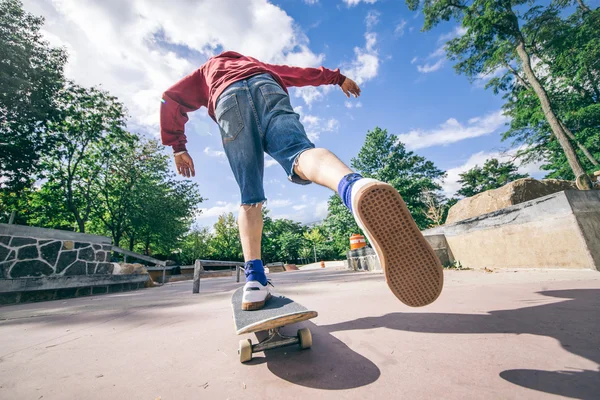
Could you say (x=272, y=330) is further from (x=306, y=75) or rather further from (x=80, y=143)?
(x=80, y=143)

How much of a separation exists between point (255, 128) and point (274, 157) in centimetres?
25

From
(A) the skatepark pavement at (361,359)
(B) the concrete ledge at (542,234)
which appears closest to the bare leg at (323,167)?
(A) the skatepark pavement at (361,359)

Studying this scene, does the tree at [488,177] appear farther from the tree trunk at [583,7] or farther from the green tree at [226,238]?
the green tree at [226,238]

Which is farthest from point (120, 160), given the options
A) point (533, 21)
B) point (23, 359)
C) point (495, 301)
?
point (533, 21)

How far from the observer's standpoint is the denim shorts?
1.39 meters

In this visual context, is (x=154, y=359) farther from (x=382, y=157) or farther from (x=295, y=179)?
(x=382, y=157)

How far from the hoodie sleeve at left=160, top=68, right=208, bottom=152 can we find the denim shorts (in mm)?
516

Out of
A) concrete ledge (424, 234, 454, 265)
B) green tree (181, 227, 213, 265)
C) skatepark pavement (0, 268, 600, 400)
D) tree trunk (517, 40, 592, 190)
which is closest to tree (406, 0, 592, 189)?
tree trunk (517, 40, 592, 190)

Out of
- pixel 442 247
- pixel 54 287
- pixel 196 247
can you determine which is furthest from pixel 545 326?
pixel 196 247

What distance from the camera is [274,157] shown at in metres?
1.47

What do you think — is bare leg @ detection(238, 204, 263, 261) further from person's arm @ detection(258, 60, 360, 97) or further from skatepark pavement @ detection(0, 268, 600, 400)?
person's arm @ detection(258, 60, 360, 97)

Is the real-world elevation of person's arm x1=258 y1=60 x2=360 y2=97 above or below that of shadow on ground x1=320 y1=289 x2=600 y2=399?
above

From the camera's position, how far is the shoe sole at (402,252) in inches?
37.0

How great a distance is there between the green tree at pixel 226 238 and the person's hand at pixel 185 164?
29024 mm
